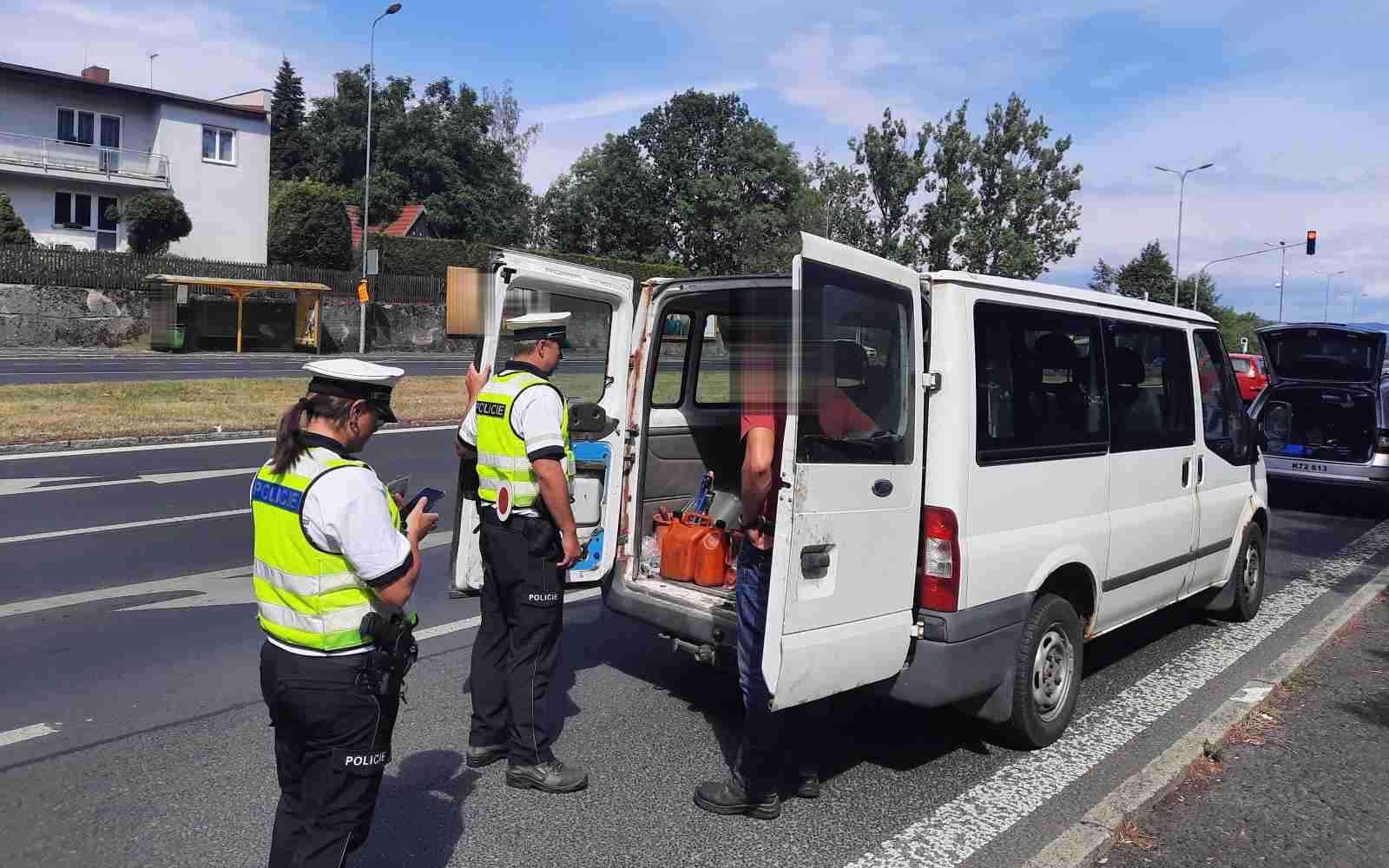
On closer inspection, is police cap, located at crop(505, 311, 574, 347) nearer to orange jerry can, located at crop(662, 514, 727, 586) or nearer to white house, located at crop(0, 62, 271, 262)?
orange jerry can, located at crop(662, 514, 727, 586)

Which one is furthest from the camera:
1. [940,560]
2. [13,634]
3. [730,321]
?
[13,634]

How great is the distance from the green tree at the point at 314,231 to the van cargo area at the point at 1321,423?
1382 inches

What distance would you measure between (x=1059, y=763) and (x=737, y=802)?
1534 mm

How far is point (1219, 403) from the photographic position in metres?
6.41

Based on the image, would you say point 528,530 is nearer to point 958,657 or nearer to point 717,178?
point 958,657

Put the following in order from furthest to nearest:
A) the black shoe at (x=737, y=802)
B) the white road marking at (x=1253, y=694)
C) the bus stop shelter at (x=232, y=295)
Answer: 1. the bus stop shelter at (x=232, y=295)
2. the white road marking at (x=1253, y=694)
3. the black shoe at (x=737, y=802)

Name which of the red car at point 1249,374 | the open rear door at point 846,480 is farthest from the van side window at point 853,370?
the red car at point 1249,374

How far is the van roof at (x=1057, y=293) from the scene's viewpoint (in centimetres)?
433

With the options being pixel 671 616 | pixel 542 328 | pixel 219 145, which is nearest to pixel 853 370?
pixel 542 328

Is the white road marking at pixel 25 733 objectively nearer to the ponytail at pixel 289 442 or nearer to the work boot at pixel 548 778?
the work boot at pixel 548 778

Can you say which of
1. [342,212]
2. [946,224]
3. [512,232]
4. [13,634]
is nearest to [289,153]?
[512,232]

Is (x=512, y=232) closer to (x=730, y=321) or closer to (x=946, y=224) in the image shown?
(x=946, y=224)

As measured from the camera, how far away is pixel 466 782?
4414 millimetres

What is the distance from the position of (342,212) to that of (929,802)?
41.3m
